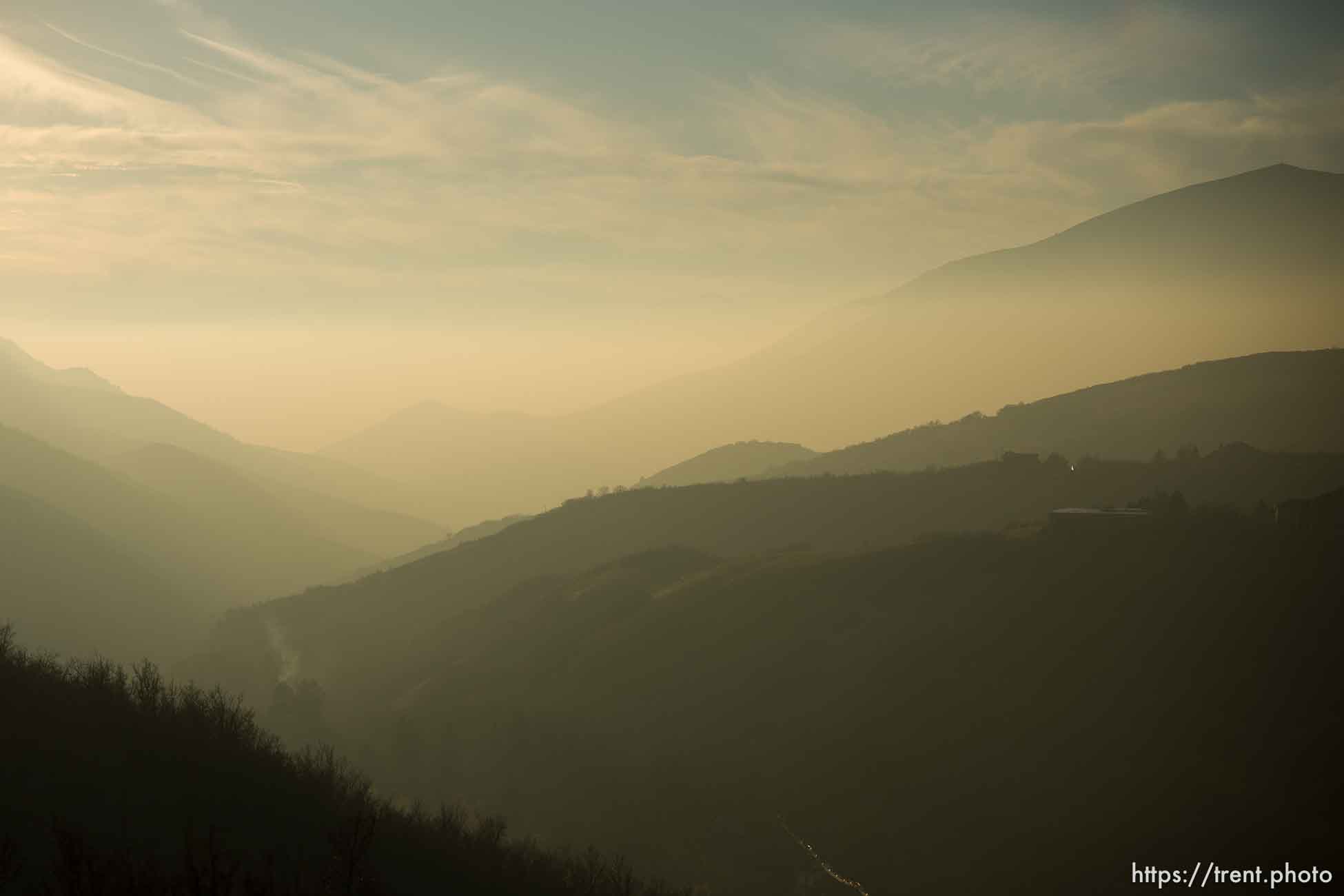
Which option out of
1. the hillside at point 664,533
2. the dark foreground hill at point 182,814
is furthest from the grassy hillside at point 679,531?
the dark foreground hill at point 182,814

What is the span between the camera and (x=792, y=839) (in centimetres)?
6469

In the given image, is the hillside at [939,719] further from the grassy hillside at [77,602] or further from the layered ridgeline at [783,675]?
the grassy hillside at [77,602]

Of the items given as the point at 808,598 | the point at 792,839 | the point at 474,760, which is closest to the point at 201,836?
the point at 792,839

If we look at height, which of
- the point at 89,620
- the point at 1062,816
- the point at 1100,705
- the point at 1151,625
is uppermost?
the point at 1151,625

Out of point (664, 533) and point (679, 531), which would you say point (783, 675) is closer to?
point (679, 531)

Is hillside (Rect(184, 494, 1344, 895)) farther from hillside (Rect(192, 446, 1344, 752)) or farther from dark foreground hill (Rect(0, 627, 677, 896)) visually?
dark foreground hill (Rect(0, 627, 677, 896))

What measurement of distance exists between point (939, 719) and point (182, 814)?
65.1 metres

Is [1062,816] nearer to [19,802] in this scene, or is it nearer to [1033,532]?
[1033,532]

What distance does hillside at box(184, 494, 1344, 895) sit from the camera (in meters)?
61.5

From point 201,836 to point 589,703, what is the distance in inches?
3038

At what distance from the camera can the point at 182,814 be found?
19.6 m

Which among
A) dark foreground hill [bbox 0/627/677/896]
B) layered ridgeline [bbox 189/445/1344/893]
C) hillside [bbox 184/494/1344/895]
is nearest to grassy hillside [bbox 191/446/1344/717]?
layered ridgeline [bbox 189/445/1344/893]

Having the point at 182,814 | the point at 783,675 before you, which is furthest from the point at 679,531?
the point at 182,814

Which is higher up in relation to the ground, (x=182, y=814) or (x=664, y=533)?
(x=182, y=814)
